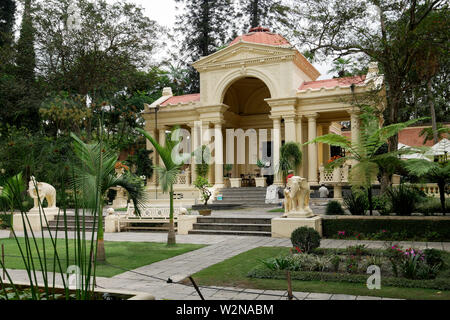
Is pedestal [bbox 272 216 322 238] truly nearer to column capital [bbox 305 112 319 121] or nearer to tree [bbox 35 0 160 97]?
column capital [bbox 305 112 319 121]

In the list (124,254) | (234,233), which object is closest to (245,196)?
(234,233)

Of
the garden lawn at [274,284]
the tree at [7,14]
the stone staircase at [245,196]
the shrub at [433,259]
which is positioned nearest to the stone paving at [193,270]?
the garden lawn at [274,284]

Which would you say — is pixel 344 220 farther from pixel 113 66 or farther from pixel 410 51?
pixel 113 66

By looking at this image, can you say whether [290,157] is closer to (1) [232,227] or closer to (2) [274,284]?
(1) [232,227]

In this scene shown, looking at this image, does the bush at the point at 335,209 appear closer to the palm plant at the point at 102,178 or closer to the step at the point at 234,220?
the step at the point at 234,220

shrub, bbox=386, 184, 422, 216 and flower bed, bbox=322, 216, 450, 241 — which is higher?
shrub, bbox=386, 184, 422, 216

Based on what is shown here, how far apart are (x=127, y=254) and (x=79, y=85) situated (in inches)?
677

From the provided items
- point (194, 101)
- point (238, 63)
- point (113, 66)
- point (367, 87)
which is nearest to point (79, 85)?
point (113, 66)

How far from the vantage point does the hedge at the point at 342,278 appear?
5.72 metres

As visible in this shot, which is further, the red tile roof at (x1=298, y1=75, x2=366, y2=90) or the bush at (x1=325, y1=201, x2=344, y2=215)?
the red tile roof at (x1=298, y1=75, x2=366, y2=90)

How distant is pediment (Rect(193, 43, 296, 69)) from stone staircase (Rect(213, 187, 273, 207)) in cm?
761

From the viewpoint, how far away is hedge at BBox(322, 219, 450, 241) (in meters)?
10.3

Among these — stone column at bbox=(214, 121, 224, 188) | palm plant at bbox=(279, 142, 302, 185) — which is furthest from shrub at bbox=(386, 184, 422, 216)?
stone column at bbox=(214, 121, 224, 188)

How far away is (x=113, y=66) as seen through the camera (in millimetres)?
24188
